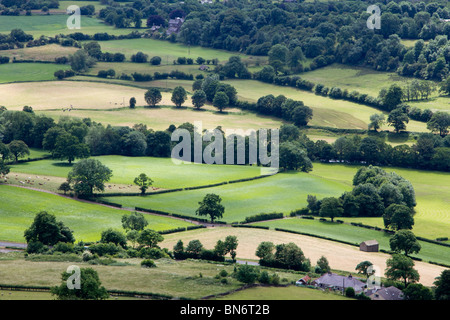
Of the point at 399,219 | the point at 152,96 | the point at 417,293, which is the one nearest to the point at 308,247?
the point at 399,219

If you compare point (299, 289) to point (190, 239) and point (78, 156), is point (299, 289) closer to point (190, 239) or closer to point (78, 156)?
point (190, 239)

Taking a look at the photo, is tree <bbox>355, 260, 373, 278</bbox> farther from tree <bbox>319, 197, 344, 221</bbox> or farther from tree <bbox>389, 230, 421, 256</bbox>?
tree <bbox>319, 197, 344, 221</bbox>

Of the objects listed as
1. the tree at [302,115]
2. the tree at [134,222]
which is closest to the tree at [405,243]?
the tree at [134,222]

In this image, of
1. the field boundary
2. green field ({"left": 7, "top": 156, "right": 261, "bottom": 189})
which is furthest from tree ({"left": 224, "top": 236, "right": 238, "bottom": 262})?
green field ({"left": 7, "top": 156, "right": 261, "bottom": 189})

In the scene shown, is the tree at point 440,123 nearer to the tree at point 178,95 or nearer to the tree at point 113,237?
the tree at point 178,95

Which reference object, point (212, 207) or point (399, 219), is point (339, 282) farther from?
point (212, 207)

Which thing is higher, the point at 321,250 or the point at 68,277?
the point at 68,277
